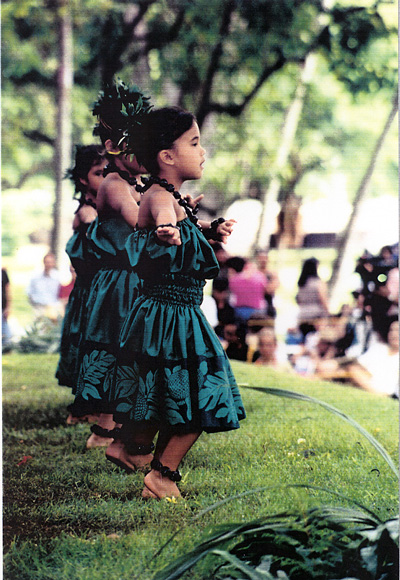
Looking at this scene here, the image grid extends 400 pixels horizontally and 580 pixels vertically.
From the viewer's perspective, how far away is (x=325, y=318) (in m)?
2.50

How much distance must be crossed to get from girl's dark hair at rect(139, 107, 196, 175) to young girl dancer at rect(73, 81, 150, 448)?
58 mm

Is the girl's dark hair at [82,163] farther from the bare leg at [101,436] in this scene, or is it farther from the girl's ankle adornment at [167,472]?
the girl's ankle adornment at [167,472]

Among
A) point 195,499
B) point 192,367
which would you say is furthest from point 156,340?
point 195,499

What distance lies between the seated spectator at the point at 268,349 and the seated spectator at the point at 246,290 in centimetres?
9

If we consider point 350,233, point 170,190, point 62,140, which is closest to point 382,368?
point 350,233

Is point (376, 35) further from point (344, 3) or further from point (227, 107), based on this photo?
point (227, 107)

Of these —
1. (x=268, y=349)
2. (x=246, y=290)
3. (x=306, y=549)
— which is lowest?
(x=306, y=549)

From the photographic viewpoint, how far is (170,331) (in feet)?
6.57

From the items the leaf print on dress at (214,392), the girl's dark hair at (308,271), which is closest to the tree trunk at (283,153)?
the girl's dark hair at (308,271)

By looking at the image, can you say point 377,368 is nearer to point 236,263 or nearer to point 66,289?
point 236,263

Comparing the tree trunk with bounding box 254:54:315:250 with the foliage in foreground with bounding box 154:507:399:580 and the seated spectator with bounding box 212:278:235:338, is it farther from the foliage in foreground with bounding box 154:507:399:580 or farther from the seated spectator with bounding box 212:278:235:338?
the foliage in foreground with bounding box 154:507:399:580

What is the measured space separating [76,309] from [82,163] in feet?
1.93

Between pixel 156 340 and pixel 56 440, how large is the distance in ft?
2.33

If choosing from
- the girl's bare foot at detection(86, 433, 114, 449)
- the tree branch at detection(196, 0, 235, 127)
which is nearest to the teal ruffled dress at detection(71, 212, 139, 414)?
the girl's bare foot at detection(86, 433, 114, 449)
